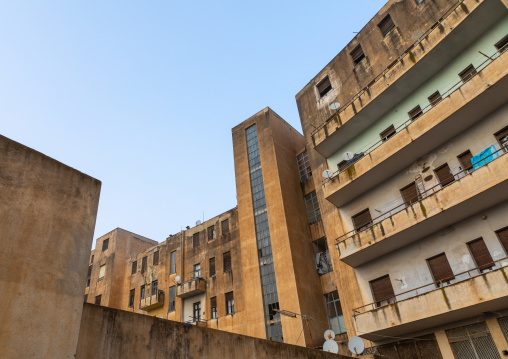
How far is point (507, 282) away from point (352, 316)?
7083 millimetres

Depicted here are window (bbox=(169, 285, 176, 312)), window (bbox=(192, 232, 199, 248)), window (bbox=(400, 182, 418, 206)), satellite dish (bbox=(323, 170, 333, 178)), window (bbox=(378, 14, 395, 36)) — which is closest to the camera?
window (bbox=(400, 182, 418, 206))

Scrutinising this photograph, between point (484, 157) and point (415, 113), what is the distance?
14.4 feet

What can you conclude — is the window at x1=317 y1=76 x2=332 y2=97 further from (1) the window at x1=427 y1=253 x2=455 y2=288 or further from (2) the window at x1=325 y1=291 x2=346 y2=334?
(2) the window at x1=325 y1=291 x2=346 y2=334

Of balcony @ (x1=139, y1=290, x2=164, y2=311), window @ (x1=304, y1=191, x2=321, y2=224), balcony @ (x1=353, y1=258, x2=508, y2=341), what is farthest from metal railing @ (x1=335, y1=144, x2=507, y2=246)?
balcony @ (x1=139, y1=290, x2=164, y2=311)

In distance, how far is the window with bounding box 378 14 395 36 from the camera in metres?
20.5

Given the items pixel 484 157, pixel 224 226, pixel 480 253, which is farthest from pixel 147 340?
pixel 224 226

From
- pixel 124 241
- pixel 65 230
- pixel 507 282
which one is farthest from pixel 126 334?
pixel 124 241

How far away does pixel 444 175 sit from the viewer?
52.7 feet

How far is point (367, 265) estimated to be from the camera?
59.8 feet

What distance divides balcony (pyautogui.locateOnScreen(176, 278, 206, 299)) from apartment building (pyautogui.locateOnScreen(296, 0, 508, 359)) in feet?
41.3

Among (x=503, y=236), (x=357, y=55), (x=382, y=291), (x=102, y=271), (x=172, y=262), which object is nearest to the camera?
(x=503, y=236)

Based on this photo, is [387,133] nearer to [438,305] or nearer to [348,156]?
[348,156]

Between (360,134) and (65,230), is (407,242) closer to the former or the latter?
(360,134)

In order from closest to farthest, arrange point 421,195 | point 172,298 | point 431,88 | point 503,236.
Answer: point 503,236, point 421,195, point 431,88, point 172,298
